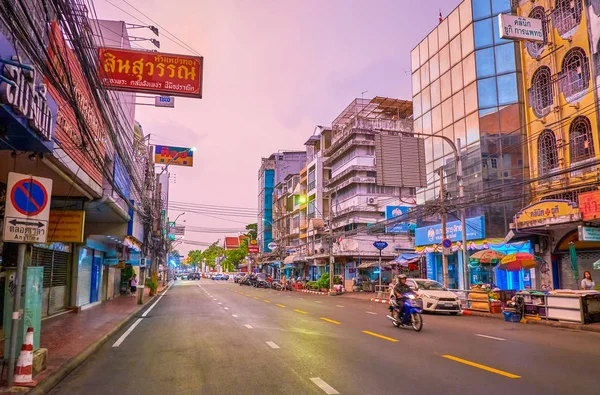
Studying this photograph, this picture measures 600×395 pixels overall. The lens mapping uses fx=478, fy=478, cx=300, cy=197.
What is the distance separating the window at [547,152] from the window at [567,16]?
4.81 m

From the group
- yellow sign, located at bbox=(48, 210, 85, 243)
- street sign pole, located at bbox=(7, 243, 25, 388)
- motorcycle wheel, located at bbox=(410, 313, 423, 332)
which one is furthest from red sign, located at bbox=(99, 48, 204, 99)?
motorcycle wheel, located at bbox=(410, 313, 423, 332)

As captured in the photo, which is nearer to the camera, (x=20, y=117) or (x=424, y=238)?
(x=20, y=117)

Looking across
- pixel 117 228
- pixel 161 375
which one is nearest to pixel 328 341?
pixel 161 375

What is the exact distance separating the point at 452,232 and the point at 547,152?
939cm

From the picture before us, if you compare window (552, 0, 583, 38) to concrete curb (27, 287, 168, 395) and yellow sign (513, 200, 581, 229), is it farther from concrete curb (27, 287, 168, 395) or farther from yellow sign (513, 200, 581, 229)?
concrete curb (27, 287, 168, 395)

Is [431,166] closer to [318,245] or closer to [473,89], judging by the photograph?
[473,89]

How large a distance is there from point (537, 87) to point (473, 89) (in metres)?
7.02

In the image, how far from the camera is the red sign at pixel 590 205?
57.7ft

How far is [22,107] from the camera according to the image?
710 cm

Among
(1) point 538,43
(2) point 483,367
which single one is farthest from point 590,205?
(2) point 483,367

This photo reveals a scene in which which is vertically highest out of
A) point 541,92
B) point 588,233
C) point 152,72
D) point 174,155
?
point 174,155

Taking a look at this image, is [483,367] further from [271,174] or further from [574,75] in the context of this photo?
[271,174]

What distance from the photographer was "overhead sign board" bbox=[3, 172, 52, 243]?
7195mm

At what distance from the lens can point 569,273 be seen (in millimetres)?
22844
